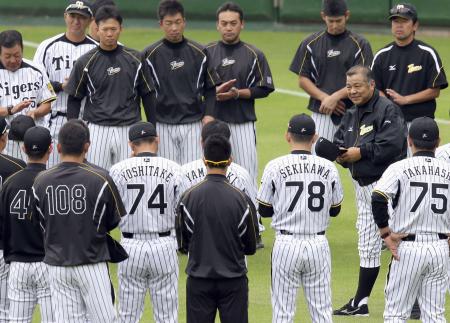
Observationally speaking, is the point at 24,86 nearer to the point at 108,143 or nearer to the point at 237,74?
the point at 108,143

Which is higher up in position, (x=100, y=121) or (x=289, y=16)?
(x=289, y=16)

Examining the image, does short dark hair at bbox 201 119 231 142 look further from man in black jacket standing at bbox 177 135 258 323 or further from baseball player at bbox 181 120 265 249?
man in black jacket standing at bbox 177 135 258 323

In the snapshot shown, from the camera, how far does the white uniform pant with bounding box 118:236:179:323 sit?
841 cm

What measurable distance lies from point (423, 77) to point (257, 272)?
8.39 feet

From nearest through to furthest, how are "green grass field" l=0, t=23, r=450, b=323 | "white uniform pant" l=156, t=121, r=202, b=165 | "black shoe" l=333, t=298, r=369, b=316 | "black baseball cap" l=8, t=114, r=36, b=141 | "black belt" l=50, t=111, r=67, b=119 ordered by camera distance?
"black baseball cap" l=8, t=114, r=36, b=141, "black shoe" l=333, t=298, r=369, b=316, "green grass field" l=0, t=23, r=450, b=323, "white uniform pant" l=156, t=121, r=202, b=165, "black belt" l=50, t=111, r=67, b=119

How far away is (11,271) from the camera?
8242 millimetres

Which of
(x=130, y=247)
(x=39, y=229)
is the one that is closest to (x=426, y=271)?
(x=130, y=247)

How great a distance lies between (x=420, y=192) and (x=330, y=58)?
384cm

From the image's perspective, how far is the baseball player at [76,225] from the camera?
25.4 ft

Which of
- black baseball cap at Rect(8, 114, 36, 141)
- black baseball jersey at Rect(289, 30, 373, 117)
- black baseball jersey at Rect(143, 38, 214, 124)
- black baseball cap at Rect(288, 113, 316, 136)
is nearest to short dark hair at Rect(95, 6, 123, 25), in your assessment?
black baseball jersey at Rect(143, 38, 214, 124)

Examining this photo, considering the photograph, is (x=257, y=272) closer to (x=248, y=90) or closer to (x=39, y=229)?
(x=248, y=90)

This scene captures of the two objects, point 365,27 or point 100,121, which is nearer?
point 100,121

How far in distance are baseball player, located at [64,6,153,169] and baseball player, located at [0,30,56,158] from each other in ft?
0.77

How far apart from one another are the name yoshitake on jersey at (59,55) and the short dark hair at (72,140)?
13.9 ft
